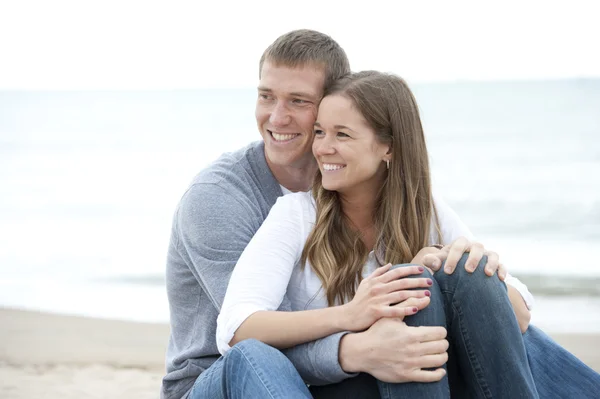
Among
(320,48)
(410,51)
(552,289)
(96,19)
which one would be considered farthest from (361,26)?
(320,48)

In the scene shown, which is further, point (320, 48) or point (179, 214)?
point (320, 48)

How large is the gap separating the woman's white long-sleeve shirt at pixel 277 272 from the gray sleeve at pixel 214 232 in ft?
0.30

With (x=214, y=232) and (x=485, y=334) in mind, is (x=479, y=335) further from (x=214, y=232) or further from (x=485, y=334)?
(x=214, y=232)

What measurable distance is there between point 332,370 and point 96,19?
28.5 metres

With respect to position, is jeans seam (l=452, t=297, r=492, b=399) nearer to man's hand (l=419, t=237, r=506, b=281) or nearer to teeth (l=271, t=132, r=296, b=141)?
man's hand (l=419, t=237, r=506, b=281)

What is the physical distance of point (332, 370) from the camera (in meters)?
2.32

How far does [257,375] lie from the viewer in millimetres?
2201

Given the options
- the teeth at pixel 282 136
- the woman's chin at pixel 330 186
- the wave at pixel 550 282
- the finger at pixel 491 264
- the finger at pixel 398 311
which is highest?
the teeth at pixel 282 136

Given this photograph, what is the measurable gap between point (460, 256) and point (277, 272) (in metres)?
0.56

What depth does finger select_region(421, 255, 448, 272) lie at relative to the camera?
96.3 inches

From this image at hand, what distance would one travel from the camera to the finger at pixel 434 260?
245 centimetres

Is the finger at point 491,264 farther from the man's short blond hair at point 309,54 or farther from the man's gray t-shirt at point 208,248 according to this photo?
the man's short blond hair at point 309,54

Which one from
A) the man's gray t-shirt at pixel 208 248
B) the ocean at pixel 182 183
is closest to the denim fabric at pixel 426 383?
the man's gray t-shirt at pixel 208 248

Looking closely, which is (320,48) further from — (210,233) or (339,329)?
(339,329)
